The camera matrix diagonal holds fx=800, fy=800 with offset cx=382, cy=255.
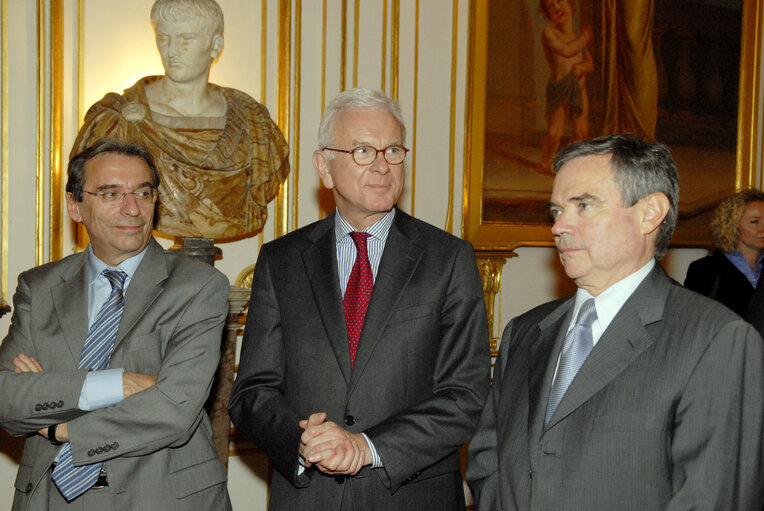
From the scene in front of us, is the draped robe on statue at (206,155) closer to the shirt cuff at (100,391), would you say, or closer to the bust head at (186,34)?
the bust head at (186,34)

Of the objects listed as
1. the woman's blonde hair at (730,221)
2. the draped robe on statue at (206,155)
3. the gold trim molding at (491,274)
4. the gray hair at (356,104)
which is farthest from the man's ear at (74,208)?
the woman's blonde hair at (730,221)

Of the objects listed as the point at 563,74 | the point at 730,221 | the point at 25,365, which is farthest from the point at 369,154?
the point at 563,74

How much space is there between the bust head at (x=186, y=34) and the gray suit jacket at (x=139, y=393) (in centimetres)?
190

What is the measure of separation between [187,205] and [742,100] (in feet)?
17.3

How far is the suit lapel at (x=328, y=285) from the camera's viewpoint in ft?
8.27

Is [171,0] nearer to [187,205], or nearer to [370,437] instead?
[187,205]

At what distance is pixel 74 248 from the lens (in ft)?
14.7

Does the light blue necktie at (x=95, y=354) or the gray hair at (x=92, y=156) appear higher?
Answer: the gray hair at (x=92, y=156)

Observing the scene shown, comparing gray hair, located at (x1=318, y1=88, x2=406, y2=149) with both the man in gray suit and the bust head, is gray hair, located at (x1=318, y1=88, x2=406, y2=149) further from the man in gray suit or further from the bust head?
the bust head

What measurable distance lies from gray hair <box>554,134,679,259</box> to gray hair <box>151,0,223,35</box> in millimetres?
2821

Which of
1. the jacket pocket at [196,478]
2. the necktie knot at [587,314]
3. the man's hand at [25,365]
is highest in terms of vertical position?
the necktie knot at [587,314]

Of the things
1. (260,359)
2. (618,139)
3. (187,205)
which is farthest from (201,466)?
(187,205)

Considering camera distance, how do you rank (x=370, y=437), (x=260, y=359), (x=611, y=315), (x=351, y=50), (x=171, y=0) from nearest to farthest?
1. (x=611, y=315)
2. (x=370, y=437)
3. (x=260, y=359)
4. (x=171, y=0)
5. (x=351, y=50)

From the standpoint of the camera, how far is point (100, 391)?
2.41 meters
